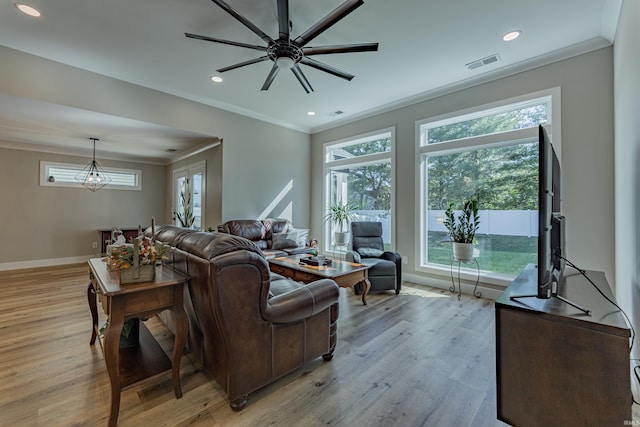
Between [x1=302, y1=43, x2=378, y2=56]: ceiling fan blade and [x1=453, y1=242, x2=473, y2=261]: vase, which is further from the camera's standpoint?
[x1=453, y1=242, x2=473, y2=261]: vase

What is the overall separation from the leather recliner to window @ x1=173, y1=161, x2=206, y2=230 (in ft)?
10.9

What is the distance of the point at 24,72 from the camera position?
129 inches

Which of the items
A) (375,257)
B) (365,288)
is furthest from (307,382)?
(375,257)

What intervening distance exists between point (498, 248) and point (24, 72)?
6.61 meters

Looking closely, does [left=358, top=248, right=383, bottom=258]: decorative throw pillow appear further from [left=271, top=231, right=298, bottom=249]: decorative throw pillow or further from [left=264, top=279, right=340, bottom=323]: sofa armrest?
[left=264, top=279, right=340, bottom=323]: sofa armrest

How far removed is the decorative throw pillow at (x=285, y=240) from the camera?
505cm

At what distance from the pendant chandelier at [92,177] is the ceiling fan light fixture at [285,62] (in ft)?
19.1

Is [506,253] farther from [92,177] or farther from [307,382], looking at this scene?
[92,177]

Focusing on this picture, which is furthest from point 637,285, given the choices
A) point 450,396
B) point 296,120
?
point 296,120

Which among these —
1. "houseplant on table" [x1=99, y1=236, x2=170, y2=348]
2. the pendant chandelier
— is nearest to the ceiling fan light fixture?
"houseplant on table" [x1=99, y1=236, x2=170, y2=348]

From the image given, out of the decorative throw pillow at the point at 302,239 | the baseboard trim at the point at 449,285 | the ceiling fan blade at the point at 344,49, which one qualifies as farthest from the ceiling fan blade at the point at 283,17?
the baseboard trim at the point at 449,285

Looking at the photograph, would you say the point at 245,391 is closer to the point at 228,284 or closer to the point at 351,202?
the point at 228,284

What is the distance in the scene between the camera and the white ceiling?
2.59 meters

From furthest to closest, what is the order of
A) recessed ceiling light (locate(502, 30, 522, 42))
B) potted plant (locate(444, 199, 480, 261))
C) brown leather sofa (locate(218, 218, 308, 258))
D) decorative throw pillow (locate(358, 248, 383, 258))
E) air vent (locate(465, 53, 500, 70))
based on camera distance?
brown leather sofa (locate(218, 218, 308, 258)), decorative throw pillow (locate(358, 248, 383, 258)), potted plant (locate(444, 199, 480, 261)), air vent (locate(465, 53, 500, 70)), recessed ceiling light (locate(502, 30, 522, 42))
